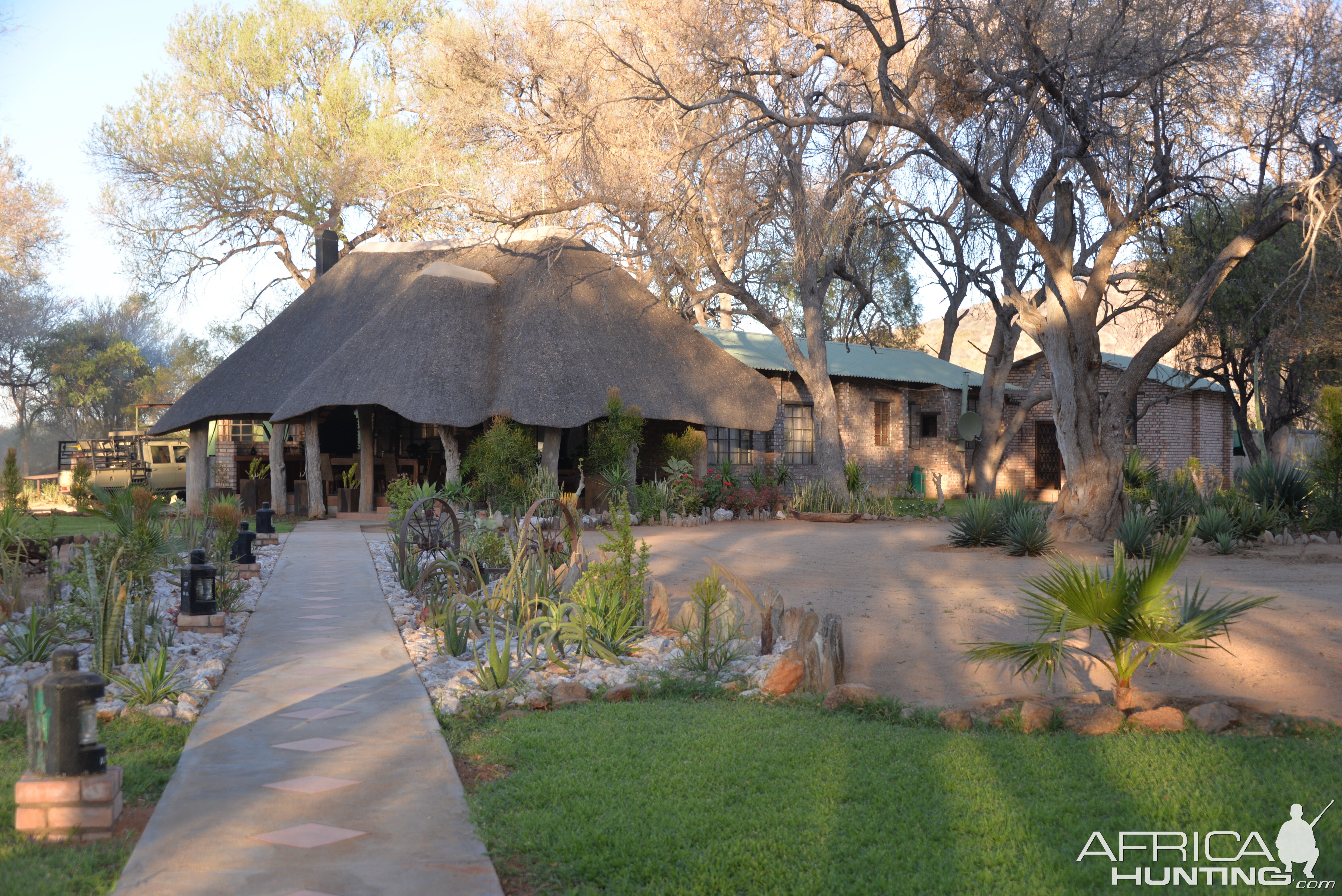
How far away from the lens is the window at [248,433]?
936 inches

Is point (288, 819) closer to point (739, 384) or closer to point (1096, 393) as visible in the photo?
point (1096, 393)

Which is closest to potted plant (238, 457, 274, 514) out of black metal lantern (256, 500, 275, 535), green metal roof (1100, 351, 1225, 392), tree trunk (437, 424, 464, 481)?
tree trunk (437, 424, 464, 481)

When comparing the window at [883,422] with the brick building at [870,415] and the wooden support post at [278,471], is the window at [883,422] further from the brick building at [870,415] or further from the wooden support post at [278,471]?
the wooden support post at [278,471]

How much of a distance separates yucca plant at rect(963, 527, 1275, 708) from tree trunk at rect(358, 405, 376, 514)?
1504cm

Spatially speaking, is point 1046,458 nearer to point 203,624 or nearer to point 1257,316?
point 1257,316

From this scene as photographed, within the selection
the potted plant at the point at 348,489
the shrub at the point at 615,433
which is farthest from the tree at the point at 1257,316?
the potted plant at the point at 348,489

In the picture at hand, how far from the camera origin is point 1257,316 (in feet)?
52.6

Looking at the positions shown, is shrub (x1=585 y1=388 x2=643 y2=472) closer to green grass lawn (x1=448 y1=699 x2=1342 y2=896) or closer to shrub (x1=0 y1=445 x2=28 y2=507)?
shrub (x1=0 y1=445 x2=28 y2=507)

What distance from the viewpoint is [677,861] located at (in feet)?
11.5

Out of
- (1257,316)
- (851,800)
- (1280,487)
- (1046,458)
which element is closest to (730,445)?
(1046,458)

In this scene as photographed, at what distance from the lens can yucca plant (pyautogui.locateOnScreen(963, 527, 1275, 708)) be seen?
5.24 m

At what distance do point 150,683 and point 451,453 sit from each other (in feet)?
41.8

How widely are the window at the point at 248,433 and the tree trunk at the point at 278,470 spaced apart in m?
3.94

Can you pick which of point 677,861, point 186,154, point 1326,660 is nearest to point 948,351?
point 186,154
